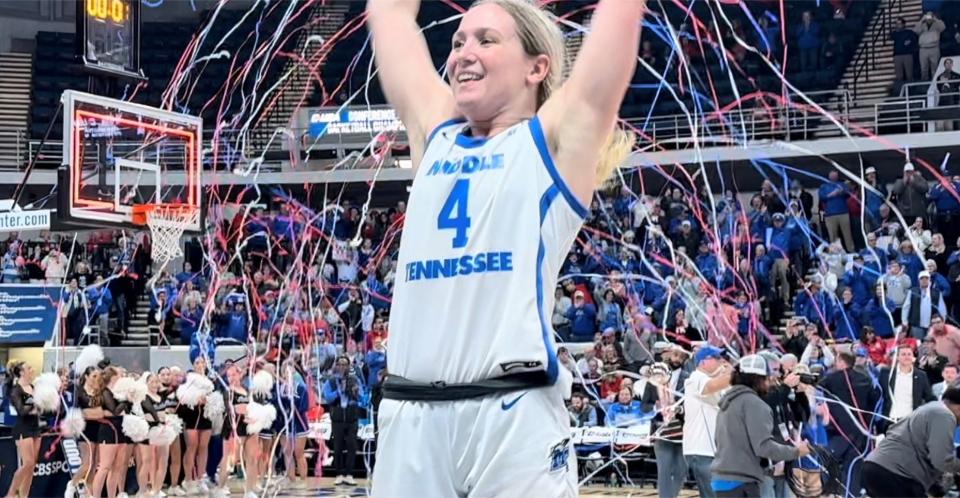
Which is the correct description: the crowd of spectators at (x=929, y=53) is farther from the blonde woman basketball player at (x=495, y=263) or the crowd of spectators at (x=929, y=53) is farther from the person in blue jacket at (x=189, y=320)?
the blonde woman basketball player at (x=495, y=263)

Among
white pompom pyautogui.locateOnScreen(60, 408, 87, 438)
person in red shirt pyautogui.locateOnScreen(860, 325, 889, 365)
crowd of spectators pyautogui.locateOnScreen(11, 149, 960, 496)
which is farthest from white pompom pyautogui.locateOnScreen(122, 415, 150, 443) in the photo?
person in red shirt pyautogui.locateOnScreen(860, 325, 889, 365)

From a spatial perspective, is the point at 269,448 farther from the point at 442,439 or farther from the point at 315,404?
the point at 442,439

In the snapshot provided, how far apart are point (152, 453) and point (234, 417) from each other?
1.13 meters

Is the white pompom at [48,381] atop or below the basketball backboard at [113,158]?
below

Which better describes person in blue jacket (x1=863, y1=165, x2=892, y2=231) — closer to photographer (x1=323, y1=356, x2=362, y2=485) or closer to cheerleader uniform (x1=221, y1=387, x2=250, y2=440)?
photographer (x1=323, y1=356, x2=362, y2=485)

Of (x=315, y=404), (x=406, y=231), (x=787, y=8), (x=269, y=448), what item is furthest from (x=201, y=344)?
(x=406, y=231)

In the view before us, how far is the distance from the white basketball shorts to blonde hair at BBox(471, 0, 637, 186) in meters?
0.52

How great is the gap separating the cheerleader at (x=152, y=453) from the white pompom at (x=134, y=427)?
247 mm

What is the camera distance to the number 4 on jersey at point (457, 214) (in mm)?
2709

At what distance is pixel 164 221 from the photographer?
13844mm

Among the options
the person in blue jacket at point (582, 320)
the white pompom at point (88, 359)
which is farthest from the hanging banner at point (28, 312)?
the person in blue jacket at point (582, 320)

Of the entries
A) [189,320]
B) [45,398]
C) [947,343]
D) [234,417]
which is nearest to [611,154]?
[947,343]

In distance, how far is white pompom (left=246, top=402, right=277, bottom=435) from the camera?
1521 centimetres

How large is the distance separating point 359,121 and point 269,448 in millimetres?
11148
